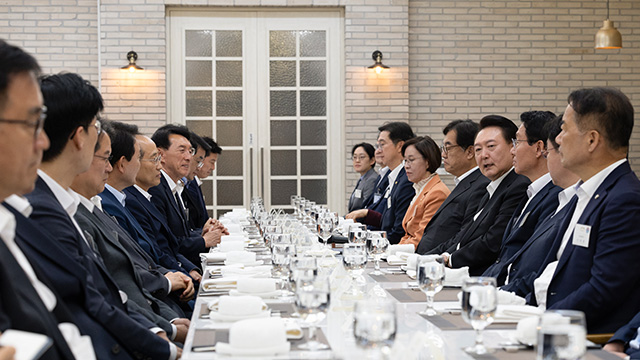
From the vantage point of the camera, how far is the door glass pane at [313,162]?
888 centimetres

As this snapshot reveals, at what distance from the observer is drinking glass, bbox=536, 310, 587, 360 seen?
136cm

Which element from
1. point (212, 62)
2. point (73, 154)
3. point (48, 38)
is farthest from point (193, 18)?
point (73, 154)

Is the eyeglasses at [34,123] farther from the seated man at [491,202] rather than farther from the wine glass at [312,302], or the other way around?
the seated man at [491,202]

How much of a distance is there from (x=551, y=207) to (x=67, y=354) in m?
2.47

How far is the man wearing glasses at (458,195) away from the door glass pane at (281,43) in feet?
14.0

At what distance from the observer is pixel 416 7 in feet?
28.8

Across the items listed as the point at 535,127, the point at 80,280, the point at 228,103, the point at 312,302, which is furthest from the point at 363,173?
the point at 312,302

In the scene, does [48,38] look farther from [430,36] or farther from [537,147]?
[537,147]

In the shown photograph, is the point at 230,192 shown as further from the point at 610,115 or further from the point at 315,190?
the point at 610,115

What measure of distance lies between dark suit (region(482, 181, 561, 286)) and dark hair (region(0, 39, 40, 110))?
247cm

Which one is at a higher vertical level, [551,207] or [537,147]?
[537,147]

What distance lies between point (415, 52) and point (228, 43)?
7.86ft

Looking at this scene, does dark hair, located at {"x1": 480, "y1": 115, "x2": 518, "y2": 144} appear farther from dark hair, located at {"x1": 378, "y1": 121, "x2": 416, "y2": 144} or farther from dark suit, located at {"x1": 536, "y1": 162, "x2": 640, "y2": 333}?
dark hair, located at {"x1": 378, "y1": 121, "x2": 416, "y2": 144}

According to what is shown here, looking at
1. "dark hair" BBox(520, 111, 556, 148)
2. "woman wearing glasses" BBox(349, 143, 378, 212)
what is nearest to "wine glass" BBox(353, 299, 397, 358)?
"dark hair" BBox(520, 111, 556, 148)
